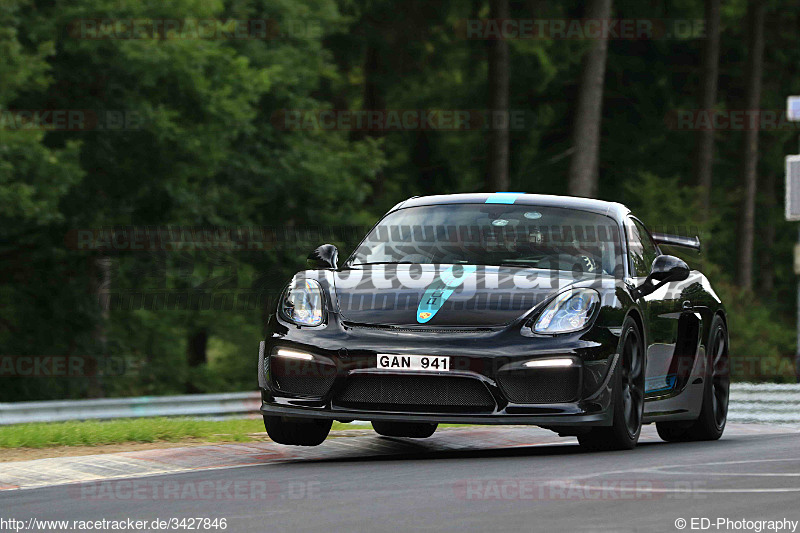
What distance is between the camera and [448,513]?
717 cm

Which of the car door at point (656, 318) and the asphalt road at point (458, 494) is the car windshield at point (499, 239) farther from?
the asphalt road at point (458, 494)

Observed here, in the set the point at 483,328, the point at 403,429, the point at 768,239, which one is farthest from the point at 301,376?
the point at 768,239

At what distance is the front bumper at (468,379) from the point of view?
9.37 meters

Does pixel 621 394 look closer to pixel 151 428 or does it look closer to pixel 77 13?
pixel 151 428

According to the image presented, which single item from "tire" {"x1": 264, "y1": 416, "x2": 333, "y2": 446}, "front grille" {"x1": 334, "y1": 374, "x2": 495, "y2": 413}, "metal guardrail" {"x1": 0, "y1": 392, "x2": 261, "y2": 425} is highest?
"front grille" {"x1": 334, "y1": 374, "x2": 495, "y2": 413}

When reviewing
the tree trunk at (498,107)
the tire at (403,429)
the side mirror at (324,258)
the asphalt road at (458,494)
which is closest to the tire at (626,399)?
the asphalt road at (458,494)

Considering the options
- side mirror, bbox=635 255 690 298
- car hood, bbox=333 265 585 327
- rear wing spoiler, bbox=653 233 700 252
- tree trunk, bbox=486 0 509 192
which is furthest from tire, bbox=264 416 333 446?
tree trunk, bbox=486 0 509 192

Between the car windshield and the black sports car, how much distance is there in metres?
0.01

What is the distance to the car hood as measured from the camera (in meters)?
9.52

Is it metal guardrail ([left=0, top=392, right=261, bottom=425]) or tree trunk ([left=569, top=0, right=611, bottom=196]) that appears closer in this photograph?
metal guardrail ([left=0, top=392, right=261, bottom=425])

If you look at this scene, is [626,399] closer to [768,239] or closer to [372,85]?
[372,85]

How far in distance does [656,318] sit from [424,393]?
2.09 meters

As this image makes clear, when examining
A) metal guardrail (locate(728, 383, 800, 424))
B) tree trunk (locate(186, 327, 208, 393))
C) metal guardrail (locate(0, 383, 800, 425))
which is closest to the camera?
metal guardrail (locate(728, 383, 800, 424))

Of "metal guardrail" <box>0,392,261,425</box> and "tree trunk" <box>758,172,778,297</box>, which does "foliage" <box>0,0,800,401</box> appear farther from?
"metal guardrail" <box>0,392,261,425</box>
